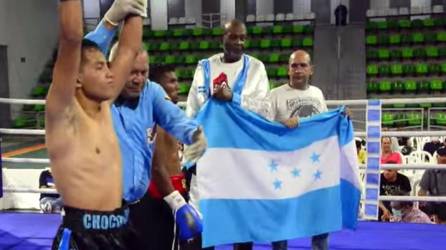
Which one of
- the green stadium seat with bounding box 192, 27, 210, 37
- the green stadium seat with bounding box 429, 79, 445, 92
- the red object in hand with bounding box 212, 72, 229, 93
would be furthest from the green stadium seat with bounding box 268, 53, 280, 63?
the red object in hand with bounding box 212, 72, 229, 93

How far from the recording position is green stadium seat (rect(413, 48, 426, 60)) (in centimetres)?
1348

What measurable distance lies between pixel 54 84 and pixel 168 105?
0.69 metres

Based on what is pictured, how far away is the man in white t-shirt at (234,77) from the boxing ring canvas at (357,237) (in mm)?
1153

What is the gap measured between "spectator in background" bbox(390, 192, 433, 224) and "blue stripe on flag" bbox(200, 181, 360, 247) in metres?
1.58

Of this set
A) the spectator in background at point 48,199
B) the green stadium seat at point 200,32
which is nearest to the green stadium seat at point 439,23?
the green stadium seat at point 200,32

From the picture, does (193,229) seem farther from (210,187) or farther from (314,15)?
(314,15)

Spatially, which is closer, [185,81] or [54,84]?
[54,84]

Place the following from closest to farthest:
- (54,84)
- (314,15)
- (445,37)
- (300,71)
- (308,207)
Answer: (54,84), (300,71), (308,207), (445,37), (314,15)

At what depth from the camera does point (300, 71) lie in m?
2.95

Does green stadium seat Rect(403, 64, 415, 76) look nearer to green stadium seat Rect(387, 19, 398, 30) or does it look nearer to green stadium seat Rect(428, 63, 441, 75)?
green stadium seat Rect(428, 63, 441, 75)

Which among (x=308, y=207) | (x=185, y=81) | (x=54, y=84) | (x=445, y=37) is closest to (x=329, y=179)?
(x=308, y=207)

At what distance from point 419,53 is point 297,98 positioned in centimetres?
1150

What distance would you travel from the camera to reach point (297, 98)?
3018 millimetres

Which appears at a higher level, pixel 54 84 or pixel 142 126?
pixel 54 84
